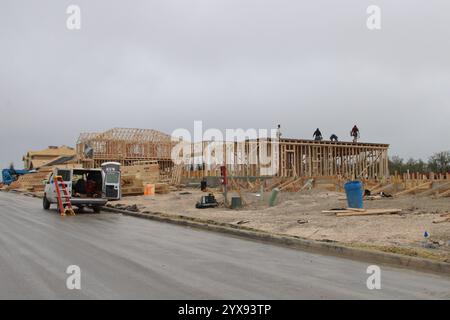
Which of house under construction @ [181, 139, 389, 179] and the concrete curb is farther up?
house under construction @ [181, 139, 389, 179]

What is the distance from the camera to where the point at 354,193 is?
648 inches

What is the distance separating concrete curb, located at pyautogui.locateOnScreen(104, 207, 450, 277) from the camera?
8664 mm

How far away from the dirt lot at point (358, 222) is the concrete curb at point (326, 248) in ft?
1.17

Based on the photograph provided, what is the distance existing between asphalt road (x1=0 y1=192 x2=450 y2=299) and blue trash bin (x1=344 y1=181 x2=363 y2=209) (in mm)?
5671

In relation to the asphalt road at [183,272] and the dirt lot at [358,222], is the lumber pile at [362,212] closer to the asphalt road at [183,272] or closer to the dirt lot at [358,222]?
the dirt lot at [358,222]

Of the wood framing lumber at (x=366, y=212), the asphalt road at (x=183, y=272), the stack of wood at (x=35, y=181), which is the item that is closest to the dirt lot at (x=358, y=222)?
the wood framing lumber at (x=366, y=212)

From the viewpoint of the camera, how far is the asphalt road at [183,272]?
6551 millimetres

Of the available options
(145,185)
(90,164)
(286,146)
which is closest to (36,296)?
(145,185)

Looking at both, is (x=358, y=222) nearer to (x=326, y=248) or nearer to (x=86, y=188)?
(x=326, y=248)

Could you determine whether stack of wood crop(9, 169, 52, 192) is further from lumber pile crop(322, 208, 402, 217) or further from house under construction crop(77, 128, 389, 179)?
lumber pile crop(322, 208, 402, 217)

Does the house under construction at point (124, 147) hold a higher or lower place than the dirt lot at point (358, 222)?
higher

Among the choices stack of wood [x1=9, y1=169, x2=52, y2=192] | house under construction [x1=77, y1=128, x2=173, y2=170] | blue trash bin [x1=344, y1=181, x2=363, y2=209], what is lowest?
stack of wood [x1=9, y1=169, x2=52, y2=192]

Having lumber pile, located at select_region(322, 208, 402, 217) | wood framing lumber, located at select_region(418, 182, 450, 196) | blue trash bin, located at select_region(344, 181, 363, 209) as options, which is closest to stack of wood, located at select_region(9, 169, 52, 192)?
wood framing lumber, located at select_region(418, 182, 450, 196)
